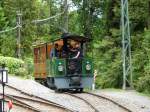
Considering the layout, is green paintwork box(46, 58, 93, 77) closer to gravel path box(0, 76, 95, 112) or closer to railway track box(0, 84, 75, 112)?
gravel path box(0, 76, 95, 112)

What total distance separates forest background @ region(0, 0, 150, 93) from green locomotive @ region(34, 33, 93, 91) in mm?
2904

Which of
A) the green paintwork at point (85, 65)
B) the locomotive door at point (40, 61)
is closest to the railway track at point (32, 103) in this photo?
the green paintwork at point (85, 65)

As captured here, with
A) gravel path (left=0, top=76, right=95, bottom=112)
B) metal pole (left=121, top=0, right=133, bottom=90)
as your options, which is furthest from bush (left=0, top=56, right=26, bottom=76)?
metal pole (left=121, top=0, right=133, bottom=90)

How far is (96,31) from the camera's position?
52.6 meters

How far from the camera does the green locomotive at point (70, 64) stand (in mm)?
29297

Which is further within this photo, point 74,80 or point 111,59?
point 111,59

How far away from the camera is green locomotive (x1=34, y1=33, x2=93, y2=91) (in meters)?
29.3

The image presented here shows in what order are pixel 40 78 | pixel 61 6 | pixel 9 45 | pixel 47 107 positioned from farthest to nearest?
pixel 61 6
pixel 9 45
pixel 40 78
pixel 47 107

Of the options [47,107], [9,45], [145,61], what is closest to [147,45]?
[145,61]

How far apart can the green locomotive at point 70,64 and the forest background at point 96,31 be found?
A: 2.90m

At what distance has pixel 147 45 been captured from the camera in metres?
31.6

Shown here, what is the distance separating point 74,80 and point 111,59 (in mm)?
8896

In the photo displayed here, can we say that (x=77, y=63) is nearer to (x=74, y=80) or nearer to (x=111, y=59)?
(x=74, y=80)

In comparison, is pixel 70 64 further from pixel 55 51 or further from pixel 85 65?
pixel 55 51
